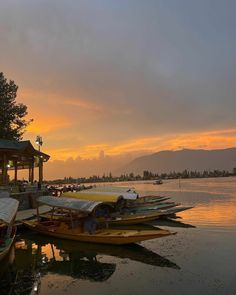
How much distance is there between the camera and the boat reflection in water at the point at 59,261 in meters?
16.0

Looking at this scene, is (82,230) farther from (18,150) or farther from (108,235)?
(18,150)

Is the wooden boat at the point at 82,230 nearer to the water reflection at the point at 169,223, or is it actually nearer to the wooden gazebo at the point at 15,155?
the wooden gazebo at the point at 15,155

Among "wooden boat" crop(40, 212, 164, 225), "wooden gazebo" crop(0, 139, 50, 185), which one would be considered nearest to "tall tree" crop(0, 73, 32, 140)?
"wooden gazebo" crop(0, 139, 50, 185)

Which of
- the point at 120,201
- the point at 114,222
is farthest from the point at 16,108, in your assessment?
the point at 114,222

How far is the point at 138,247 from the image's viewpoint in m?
21.2

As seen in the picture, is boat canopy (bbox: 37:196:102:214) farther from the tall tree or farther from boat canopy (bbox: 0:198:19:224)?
the tall tree

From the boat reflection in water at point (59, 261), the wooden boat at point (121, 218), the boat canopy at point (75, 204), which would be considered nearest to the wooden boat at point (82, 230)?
the boat canopy at point (75, 204)

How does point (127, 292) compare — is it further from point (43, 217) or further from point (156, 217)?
point (156, 217)

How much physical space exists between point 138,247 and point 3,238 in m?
7.19

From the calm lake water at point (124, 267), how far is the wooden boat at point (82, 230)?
1.50 ft

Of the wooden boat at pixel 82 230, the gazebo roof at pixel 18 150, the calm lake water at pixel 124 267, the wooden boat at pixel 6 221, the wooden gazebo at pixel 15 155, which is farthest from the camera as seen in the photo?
the wooden gazebo at pixel 15 155

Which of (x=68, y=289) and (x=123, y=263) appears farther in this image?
(x=123, y=263)

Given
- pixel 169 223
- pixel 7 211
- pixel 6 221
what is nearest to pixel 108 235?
pixel 7 211

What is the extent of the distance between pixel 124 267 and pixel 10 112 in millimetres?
35784
